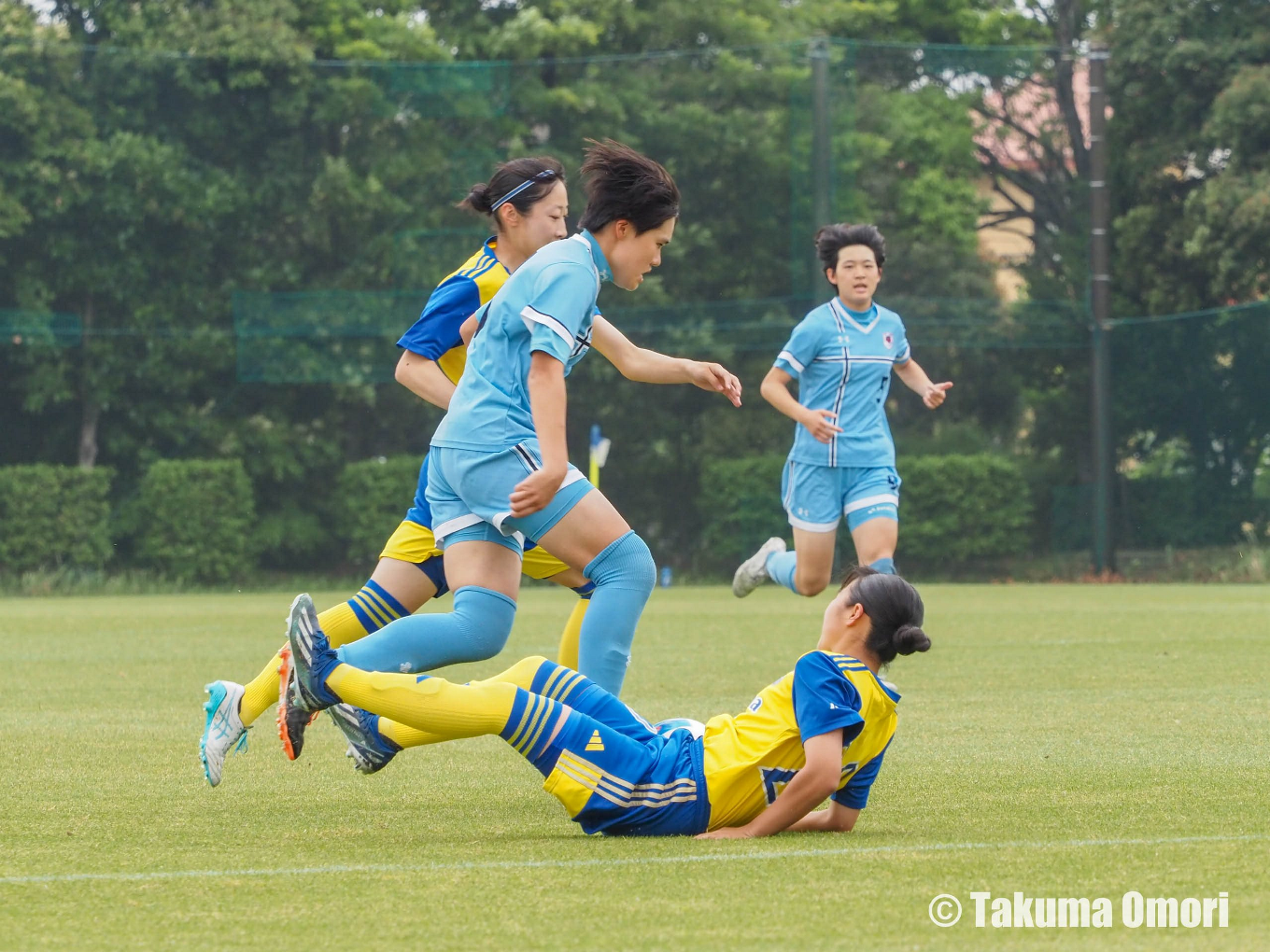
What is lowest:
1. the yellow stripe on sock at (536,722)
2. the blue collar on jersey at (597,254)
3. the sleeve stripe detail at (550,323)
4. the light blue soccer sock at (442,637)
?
the yellow stripe on sock at (536,722)

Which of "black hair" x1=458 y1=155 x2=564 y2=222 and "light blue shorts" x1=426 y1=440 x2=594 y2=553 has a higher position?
"black hair" x1=458 y1=155 x2=564 y2=222

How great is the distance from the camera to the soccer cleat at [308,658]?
12.9 ft

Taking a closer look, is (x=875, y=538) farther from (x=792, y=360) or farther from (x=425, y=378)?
(x=425, y=378)

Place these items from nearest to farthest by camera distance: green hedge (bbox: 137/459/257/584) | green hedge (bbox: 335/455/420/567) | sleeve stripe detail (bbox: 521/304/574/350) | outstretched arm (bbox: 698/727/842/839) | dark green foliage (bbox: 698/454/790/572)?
outstretched arm (bbox: 698/727/842/839) → sleeve stripe detail (bbox: 521/304/574/350) → green hedge (bbox: 137/459/257/584) → dark green foliage (bbox: 698/454/790/572) → green hedge (bbox: 335/455/420/567)

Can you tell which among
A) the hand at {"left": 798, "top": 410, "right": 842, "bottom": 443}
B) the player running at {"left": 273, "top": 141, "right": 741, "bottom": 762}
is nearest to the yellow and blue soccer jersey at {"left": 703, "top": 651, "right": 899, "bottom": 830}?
the player running at {"left": 273, "top": 141, "right": 741, "bottom": 762}

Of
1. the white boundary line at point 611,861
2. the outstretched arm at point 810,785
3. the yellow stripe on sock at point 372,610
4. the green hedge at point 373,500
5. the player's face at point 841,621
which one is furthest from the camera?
the green hedge at point 373,500

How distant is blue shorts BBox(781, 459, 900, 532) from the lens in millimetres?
8234

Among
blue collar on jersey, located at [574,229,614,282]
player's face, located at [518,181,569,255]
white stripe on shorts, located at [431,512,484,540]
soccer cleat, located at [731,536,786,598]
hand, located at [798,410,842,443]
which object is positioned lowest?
soccer cleat, located at [731,536,786,598]

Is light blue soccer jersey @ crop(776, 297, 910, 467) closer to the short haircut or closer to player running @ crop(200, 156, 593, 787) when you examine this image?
the short haircut

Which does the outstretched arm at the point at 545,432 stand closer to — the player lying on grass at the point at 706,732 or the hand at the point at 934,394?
the player lying on grass at the point at 706,732

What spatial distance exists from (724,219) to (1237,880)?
55.9ft

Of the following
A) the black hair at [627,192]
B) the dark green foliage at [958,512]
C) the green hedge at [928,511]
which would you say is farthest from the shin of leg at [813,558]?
the dark green foliage at [958,512]

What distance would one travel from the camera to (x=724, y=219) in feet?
65.3

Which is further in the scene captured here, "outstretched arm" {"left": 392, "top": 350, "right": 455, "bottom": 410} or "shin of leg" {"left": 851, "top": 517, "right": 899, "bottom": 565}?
"shin of leg" {"left": 851, "top": 517, "right": 899, "bottom": 565}
